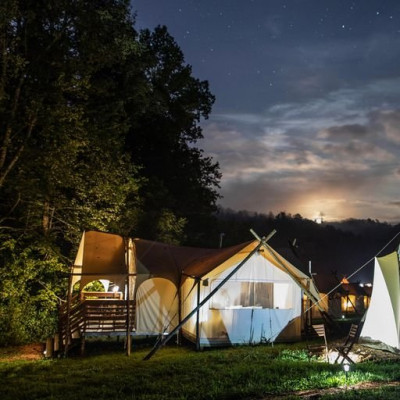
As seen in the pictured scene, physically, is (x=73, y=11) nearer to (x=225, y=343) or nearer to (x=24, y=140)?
(x=24, y=140)

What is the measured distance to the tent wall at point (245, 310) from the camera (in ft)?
43.4

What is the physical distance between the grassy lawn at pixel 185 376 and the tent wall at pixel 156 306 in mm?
2076

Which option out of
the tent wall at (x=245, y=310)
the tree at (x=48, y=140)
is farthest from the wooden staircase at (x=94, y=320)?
the tree at (x=48, y=140)

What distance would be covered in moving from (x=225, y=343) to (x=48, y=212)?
7.80m

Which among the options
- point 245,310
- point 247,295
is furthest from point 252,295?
point 245,310

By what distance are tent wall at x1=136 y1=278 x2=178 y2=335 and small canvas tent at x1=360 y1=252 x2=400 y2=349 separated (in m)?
5.62

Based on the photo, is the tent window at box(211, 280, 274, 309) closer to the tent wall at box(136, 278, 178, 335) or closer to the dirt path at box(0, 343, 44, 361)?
the tent wall at box(136, 278, 178, 335)

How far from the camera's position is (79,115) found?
573 inches

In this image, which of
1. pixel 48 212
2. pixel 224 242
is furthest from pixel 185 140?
pixel 48 212

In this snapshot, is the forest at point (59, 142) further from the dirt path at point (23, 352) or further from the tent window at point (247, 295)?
the tent window at point (247, 295)

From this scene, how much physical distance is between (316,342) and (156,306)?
4865 mm

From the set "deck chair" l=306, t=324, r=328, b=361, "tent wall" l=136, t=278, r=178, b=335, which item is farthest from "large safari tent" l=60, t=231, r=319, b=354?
"deck chair" l=306, t=324, r=328, b=361

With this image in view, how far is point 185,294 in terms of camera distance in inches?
568

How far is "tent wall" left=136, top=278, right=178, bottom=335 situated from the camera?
45.3 feet
